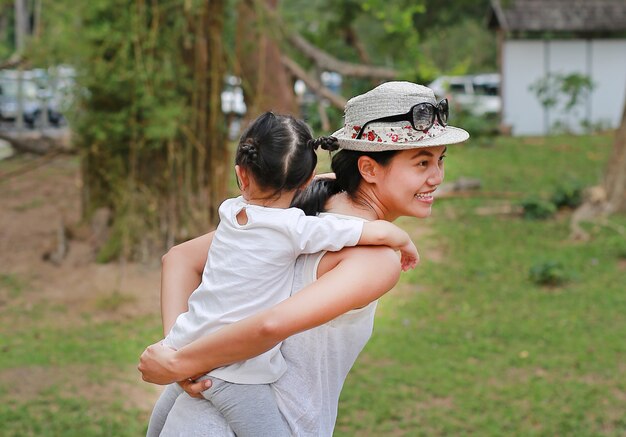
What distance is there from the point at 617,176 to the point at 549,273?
3.01 metres

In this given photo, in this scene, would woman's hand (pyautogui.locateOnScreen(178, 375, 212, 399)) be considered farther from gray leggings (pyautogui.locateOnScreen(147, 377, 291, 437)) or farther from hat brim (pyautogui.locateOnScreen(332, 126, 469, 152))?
hat brim (pyautogui.locateOnScreen(332, 126, 469, 152))

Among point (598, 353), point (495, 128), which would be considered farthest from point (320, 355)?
point (495, 128)

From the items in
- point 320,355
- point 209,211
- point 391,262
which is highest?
point 391,262

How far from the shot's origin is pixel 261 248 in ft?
7.41

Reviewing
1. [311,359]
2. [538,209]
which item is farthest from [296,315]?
[538,209]

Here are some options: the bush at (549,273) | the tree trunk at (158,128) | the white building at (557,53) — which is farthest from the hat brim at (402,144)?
the white building at (557,53)

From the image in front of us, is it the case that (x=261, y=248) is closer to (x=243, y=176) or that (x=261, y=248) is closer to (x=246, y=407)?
(x=243, y=176)

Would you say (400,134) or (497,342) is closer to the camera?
(400,134)

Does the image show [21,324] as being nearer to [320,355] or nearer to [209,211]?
[209,211]

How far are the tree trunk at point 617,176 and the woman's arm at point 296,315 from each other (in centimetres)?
923

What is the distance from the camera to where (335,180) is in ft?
8.35

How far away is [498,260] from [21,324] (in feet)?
14.5

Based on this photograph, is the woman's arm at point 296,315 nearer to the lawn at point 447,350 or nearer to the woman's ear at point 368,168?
the woman's ear at point 368,168

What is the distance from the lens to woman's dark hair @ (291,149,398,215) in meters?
2.41
